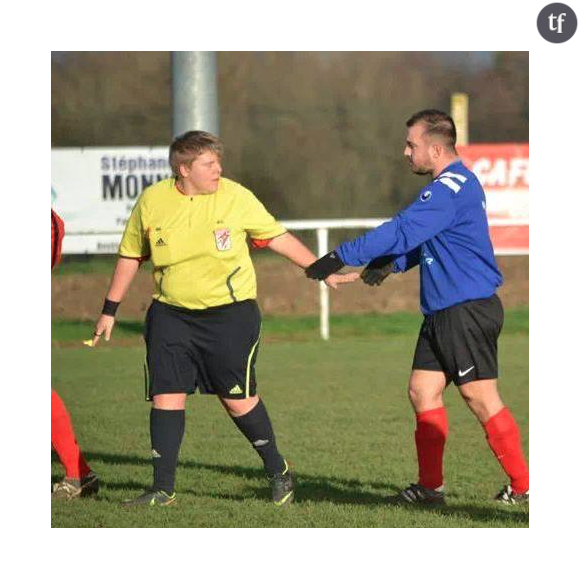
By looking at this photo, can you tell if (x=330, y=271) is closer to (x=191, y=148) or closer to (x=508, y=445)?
(x=191, y=148)

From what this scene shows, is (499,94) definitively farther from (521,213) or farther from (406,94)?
(521,213)

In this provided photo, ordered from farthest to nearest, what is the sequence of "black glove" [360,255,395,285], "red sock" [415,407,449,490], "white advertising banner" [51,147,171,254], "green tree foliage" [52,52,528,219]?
"green tree foliage" [52,52,528,219] → "white advertising banner" [51,147,171,254] → "black glove" [360,255,395,285] → "red sock" [415,407,449,490]

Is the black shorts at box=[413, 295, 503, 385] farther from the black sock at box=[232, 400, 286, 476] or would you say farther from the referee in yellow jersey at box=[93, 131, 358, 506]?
the black sock at box=[232, 400, 286, 476]

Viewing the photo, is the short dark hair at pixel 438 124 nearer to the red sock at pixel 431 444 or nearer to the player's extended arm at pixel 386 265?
the player's extended arm at pixel 386 265

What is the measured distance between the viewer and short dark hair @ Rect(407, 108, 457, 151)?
711 cm

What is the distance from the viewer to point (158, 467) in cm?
726

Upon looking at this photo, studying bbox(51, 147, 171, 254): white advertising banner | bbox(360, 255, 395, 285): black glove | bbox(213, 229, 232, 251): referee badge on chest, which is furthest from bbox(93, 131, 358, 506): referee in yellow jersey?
bbox(51, 147, 171, 254): white advertising banner

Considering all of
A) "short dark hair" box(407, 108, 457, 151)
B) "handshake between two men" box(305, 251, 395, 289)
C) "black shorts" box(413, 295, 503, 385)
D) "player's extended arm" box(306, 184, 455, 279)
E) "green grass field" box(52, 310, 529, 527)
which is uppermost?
"short dark hair" box(407, 108, 457, 151)

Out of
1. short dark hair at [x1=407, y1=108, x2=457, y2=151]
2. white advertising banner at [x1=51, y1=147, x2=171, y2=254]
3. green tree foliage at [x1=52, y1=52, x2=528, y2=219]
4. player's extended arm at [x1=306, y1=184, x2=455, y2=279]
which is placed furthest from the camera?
green tree foliage at [x1=52, y1=52, x2=528, y2=219]

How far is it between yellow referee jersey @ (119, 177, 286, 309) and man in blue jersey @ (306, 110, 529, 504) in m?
0.39

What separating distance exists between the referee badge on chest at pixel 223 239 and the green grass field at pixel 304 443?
4.37 feet

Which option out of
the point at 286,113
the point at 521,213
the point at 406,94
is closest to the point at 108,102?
the point at 286,113

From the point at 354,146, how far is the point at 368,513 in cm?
2365

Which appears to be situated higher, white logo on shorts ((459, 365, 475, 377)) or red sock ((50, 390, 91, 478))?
white logo on shorts ((459, 365, 475, 377))
